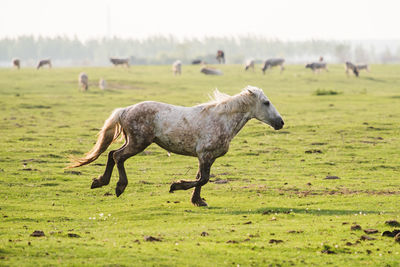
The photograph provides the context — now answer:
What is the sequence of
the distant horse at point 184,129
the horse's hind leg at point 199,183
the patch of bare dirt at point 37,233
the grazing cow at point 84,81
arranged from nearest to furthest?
the patch of bare dirt at point 37,233 < the horse's hind leg at point 199,183 < the distant horse at point 184,129 < the grazing cow at point 84,81

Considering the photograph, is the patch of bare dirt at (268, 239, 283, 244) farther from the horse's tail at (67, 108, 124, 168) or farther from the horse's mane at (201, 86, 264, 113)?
the horse's tail at (67, 108, 124, 168)

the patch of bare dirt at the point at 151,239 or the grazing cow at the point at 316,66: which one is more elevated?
the patch of bare dirt at the point at 151,239

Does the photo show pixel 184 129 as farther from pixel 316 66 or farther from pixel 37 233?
pixel 316 66

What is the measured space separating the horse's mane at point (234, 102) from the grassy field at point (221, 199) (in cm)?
210

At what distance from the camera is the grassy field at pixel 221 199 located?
31.2 feet

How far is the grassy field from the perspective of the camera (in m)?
9.52

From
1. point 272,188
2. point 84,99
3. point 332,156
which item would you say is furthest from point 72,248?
point 84,99

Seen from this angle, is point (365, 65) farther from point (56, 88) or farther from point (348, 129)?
point (348, 129)

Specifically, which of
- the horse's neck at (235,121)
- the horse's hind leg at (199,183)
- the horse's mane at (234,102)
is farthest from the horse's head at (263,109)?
the horse's hind leg at (199,183)

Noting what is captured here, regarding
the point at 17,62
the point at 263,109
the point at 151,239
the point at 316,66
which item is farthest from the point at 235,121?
the point at 17,62

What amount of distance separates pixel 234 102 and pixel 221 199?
91.0 inches

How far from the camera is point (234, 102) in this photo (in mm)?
13570

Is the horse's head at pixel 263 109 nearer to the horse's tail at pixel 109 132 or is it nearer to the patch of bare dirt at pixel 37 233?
the horse's tail at pixel 109 132

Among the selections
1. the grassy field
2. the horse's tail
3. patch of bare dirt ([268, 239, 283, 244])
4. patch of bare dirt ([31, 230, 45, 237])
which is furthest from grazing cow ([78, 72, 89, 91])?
patch of bare dirt ([268, 239, 283, 244])
